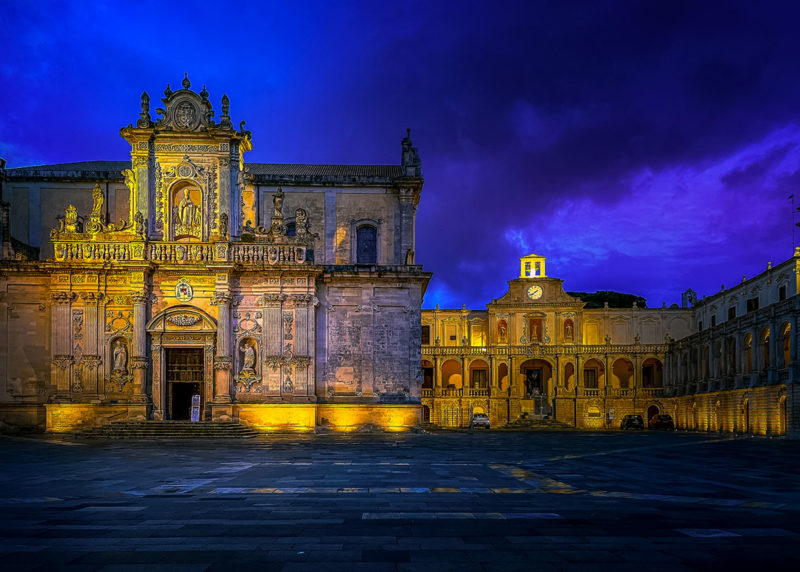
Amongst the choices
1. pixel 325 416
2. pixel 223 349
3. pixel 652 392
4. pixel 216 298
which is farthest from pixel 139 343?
pixel 652 392

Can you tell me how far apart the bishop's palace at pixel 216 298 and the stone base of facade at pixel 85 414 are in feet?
0.24

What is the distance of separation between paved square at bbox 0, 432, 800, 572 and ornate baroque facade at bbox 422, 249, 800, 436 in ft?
121

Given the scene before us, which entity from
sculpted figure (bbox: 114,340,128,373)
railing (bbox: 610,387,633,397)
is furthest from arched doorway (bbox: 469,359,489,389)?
sculpted figure (bbox: 114,340,128,373)

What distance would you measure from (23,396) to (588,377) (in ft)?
172

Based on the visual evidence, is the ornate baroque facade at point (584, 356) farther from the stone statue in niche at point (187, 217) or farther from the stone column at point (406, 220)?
the stone statue in niche at point (187, 217)

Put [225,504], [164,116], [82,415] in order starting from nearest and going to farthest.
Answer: [225,504], [82,415], [164,116]

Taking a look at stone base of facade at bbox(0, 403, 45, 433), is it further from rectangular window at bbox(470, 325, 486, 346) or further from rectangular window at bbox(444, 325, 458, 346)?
rectangular window at bbox(470, 325, 486, 346)

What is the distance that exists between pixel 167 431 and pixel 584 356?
1744 inches

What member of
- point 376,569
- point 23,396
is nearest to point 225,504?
point 376,569

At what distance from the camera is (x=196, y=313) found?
3972 cm

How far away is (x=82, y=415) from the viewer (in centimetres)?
3809

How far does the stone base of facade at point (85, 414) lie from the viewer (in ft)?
124

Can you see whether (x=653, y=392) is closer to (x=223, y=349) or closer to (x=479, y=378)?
(x=479, y=378)

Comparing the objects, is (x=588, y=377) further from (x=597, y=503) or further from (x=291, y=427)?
(x=597, y=503)
